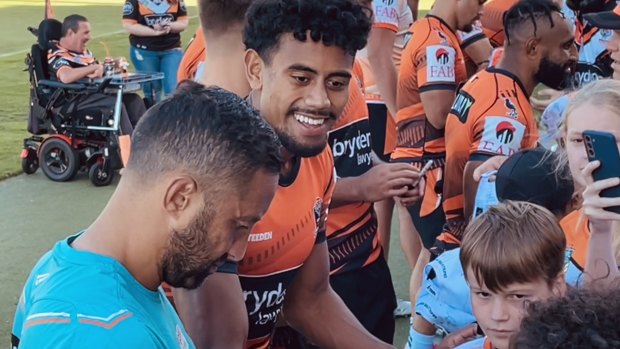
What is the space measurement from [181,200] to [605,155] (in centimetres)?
118

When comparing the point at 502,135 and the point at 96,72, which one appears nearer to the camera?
the point at 502,135

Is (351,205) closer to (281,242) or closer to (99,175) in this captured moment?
(281,242)

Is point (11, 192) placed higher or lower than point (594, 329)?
lower

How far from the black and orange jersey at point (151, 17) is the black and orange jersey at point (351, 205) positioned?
6948mm

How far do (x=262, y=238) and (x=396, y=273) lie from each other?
140 inches

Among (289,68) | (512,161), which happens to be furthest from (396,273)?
(289,68)

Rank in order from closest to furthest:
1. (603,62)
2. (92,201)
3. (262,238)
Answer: (262,238) → (603,62) → (92,201)

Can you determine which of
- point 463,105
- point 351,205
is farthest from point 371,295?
point 463,105

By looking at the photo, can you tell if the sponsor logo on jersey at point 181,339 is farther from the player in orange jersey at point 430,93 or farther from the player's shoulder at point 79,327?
the player in orange jersey at point 430,93

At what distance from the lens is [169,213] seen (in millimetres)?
1679

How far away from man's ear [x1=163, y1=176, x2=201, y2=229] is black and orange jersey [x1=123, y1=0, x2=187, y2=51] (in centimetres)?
883

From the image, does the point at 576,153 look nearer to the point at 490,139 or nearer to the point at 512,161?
the point at 512,161

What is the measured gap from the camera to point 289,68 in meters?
2.44

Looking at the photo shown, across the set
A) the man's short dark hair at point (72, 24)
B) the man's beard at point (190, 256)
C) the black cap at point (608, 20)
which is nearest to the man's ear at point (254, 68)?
the man's beard at point (190, 256)
